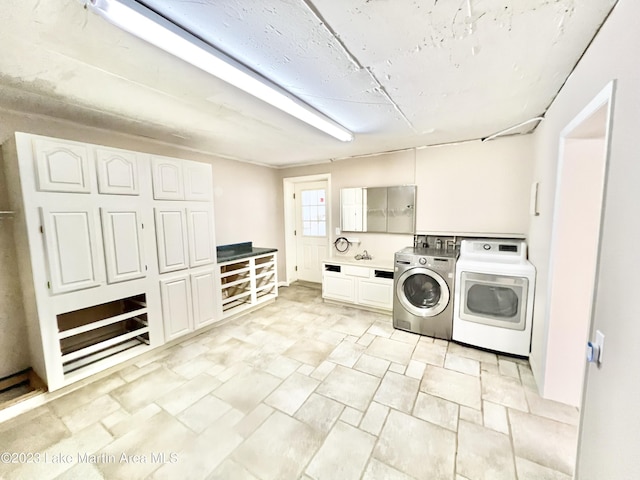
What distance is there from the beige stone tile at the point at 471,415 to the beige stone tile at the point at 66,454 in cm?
248

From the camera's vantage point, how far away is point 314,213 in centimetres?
489

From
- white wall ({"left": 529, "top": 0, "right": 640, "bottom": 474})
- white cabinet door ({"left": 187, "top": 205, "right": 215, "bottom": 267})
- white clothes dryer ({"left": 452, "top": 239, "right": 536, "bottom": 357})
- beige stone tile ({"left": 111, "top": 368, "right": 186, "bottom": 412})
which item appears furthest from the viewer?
white cabinet door ({"left": 187, "top": 205, "right": 215, "bottom": 267})

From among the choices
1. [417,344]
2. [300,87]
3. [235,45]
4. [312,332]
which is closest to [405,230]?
[417,344]

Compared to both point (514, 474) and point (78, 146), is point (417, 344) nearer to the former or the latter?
point (514, 474)

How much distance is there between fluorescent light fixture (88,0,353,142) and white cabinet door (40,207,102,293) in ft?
5.43

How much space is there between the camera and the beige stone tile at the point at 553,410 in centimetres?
179

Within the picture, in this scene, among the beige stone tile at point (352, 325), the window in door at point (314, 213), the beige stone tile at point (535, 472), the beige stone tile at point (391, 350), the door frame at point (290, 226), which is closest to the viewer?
the beige stone tile at point (535, 472)

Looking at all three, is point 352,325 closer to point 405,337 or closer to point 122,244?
point 405,337

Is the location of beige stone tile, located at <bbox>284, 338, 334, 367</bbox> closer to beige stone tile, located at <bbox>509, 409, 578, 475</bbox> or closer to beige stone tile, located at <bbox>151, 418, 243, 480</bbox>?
beige stone tile, located at <bbox>151, 418, 243, 480</bbox>

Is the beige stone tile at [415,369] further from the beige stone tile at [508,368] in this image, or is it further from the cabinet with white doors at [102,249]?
the cabinet with white doors at [102,249]

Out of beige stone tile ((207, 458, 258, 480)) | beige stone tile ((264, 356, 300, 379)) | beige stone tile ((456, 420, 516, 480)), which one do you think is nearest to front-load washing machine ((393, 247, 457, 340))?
beige stone tile ((456, 420, 516, 480))

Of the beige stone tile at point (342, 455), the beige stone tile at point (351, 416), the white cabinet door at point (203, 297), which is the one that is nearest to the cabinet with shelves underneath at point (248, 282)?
the white cabinet door at point (203, 297)

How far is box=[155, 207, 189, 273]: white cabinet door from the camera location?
105 inches

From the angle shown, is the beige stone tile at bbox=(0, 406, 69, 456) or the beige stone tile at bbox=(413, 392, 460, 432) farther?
the beige stone tile at bbox=(413, 392, 460, 432)
